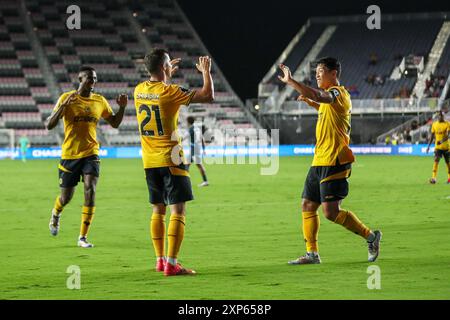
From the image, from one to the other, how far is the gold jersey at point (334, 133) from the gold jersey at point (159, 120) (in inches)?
72.1

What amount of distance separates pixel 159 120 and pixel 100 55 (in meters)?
68.2

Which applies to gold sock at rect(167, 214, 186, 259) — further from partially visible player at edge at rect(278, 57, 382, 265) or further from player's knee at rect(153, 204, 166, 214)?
partially visible player at edge at rect(278, 57, 382, 265)

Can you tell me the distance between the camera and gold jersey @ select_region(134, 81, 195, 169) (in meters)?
10.1

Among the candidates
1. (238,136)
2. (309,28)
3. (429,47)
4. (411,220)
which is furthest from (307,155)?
(411,220)

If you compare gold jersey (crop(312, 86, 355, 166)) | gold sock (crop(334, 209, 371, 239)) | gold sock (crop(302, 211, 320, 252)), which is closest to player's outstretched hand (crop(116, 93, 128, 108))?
gold jersey (crop(312, 86, 355, 166))

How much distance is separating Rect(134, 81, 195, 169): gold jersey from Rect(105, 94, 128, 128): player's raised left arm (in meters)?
1.43

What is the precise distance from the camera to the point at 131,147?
2443 inches

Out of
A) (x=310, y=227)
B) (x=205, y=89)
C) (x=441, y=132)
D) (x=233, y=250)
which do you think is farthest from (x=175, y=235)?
(x=441, y=132)

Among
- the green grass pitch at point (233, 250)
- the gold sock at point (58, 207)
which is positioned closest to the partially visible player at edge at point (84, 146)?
the gold sock at point (58, 207)
